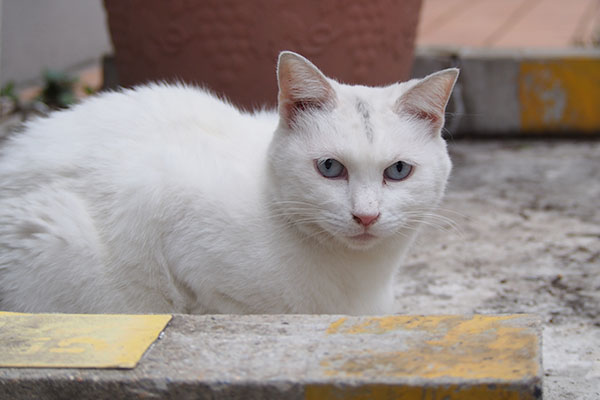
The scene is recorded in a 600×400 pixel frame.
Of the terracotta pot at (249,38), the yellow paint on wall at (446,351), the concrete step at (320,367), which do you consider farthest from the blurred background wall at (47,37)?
the yellow paint on wall at (446,351)

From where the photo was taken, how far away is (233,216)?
7.23ft

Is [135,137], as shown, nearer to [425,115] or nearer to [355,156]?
[355,156]

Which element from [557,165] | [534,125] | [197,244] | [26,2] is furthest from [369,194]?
[26,2]

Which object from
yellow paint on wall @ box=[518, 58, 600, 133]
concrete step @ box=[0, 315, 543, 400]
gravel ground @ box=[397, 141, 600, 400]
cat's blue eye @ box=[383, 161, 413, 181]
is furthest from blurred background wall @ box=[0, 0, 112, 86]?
concrete step @ box=[0, 315, 543, 400]

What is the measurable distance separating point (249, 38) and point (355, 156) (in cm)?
161

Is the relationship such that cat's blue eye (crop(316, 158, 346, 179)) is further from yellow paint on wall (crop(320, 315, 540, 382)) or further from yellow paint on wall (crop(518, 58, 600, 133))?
yellow paint on wall (crop(518, 58, 600, 133))

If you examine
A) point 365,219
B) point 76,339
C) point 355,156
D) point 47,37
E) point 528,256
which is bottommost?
point 528,256

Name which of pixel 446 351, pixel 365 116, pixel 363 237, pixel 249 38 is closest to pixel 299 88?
pixel 365 116

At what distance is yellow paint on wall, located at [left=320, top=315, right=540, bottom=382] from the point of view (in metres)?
1.52

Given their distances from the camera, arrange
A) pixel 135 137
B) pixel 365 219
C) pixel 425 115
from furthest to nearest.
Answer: pixel 135 137
pixel 425 115
pixel 365 219

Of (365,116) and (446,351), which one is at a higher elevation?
(365,116)

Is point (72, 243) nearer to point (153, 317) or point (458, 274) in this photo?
point (153, 317)

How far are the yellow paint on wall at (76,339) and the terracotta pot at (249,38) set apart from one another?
6.38 feet

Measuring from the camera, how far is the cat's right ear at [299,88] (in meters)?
2.10
